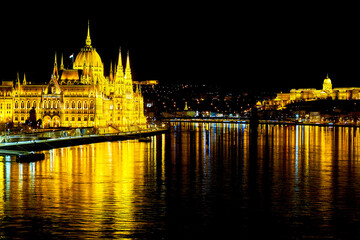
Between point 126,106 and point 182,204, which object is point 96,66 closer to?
point 126,106

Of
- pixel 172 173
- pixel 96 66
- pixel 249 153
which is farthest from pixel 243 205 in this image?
pixel 96 66

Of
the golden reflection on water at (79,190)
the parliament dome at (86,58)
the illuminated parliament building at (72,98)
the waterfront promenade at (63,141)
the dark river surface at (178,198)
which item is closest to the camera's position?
the dark river surface at (178,198)

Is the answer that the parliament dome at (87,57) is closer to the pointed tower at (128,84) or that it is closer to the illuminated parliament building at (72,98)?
the illuminated parliament building at (72,98)

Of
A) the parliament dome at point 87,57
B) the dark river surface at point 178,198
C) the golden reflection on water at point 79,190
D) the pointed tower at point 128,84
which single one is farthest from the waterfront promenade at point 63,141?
the pointed tower at point 128,84

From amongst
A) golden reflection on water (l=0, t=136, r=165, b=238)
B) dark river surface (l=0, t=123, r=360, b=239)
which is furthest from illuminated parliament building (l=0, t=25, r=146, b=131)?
dark river surface (l=0, t=123, r=360, b=239)

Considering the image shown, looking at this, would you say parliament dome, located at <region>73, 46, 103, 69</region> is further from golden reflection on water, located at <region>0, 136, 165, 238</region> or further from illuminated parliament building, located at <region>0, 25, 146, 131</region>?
golden reflection on water, located at <region>0, 136, 165, 238</region>

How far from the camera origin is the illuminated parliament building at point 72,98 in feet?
302

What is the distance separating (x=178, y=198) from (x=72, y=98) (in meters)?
66.1

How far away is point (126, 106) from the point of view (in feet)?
349

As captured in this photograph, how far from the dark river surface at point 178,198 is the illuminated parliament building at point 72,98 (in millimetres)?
43306

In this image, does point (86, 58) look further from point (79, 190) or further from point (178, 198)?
point (178, 198)

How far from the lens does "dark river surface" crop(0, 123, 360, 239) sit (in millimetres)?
22500

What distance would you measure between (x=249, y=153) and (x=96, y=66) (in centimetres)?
5190

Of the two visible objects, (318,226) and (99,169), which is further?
(99,169)
